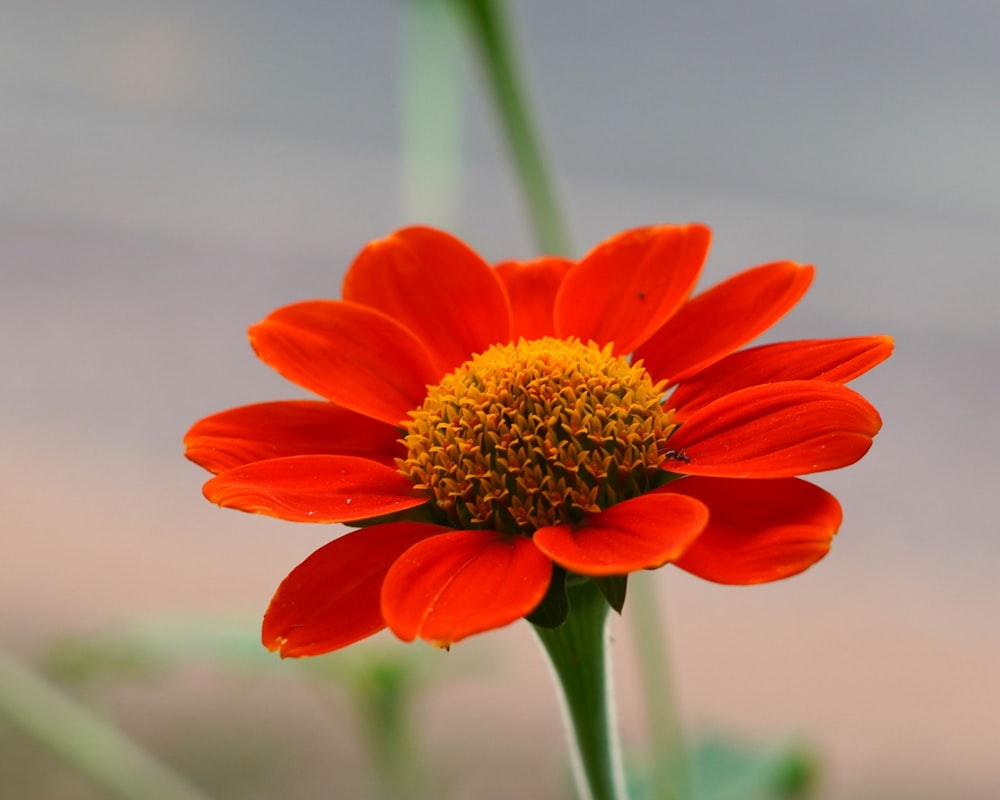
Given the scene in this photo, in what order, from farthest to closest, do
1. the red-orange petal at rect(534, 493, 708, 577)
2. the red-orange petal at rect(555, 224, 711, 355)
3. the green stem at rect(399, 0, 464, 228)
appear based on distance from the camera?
the green stem at rect(399, 0, 464, 228) < the red-orange petal at rect(555, 224, 711, 355) < the red-orange petal at rect(534, 493, 708, 577)

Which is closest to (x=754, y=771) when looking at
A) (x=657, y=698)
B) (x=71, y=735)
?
(x=657, y=698)

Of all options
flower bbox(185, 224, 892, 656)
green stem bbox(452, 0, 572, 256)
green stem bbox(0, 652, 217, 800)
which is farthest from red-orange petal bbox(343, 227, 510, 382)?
green stem bbox(0, 652, 217, 800)

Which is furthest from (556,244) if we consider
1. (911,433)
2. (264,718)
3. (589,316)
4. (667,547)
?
(911,433)

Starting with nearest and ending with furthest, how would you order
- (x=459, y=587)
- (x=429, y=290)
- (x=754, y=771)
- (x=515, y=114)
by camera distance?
(x=459, y=587) → (x=429, y=290) → (x=515, y=114) → (x=754, y=771)

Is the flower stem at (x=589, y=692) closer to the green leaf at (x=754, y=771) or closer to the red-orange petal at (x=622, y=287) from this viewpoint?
the red-orange petal at (x=622, y=287)

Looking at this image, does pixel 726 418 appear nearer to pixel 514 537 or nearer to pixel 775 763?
pixel 514 537

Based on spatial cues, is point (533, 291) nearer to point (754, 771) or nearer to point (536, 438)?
point (536, 438)

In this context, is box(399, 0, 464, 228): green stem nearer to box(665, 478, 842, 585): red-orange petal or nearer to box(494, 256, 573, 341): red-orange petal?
box(494, 256, 573, 341): red-orange petal

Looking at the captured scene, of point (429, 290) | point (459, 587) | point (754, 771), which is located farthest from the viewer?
point (754, 771)
